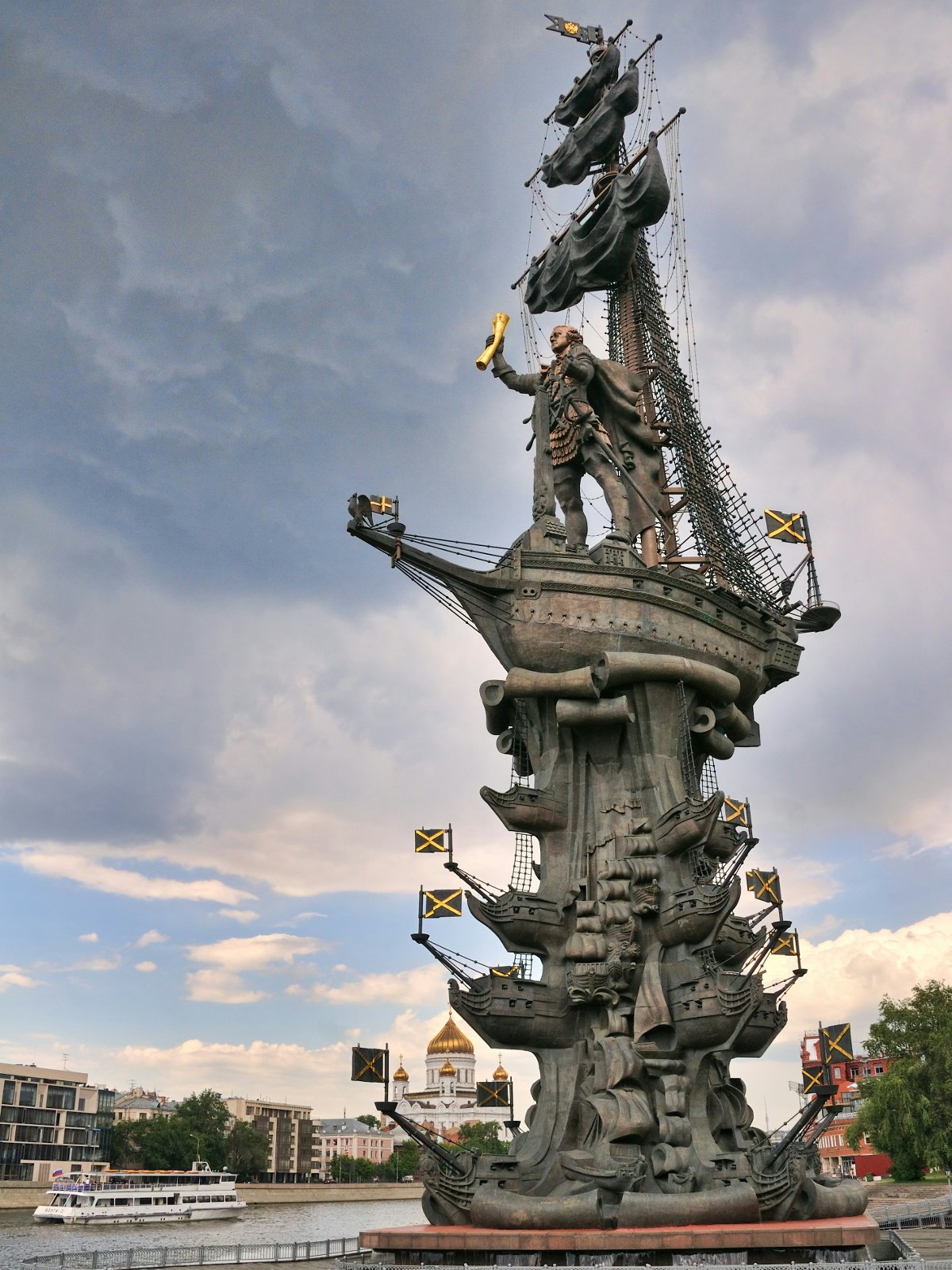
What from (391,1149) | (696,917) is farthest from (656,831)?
(391,1149)

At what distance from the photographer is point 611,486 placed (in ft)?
114

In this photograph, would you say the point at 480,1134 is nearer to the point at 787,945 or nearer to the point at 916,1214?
the point at 916,1214

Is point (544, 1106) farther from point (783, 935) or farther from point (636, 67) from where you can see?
point (636, 67)

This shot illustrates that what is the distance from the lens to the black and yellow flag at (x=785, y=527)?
37.9 m

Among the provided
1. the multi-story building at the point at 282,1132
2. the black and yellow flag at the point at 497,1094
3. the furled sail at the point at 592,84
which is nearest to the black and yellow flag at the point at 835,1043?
the black and yellow flag at the point at 497,1094

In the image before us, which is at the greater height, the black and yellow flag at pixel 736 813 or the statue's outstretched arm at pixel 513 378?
the statue's outstretched arm at pixel 513 378

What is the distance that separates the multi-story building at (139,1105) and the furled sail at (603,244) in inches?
4948

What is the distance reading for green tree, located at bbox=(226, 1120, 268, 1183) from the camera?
11200 centimetres

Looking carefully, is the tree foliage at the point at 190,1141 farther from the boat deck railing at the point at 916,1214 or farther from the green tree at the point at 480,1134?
the boat deck railing at the point at 916,1214

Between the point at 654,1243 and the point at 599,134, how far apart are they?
38763 millimetres

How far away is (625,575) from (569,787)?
6.17 metres

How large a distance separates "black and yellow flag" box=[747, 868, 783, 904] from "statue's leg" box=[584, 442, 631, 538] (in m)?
11.0

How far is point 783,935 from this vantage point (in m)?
32.0

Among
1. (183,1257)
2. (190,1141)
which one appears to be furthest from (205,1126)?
(183,1257)
